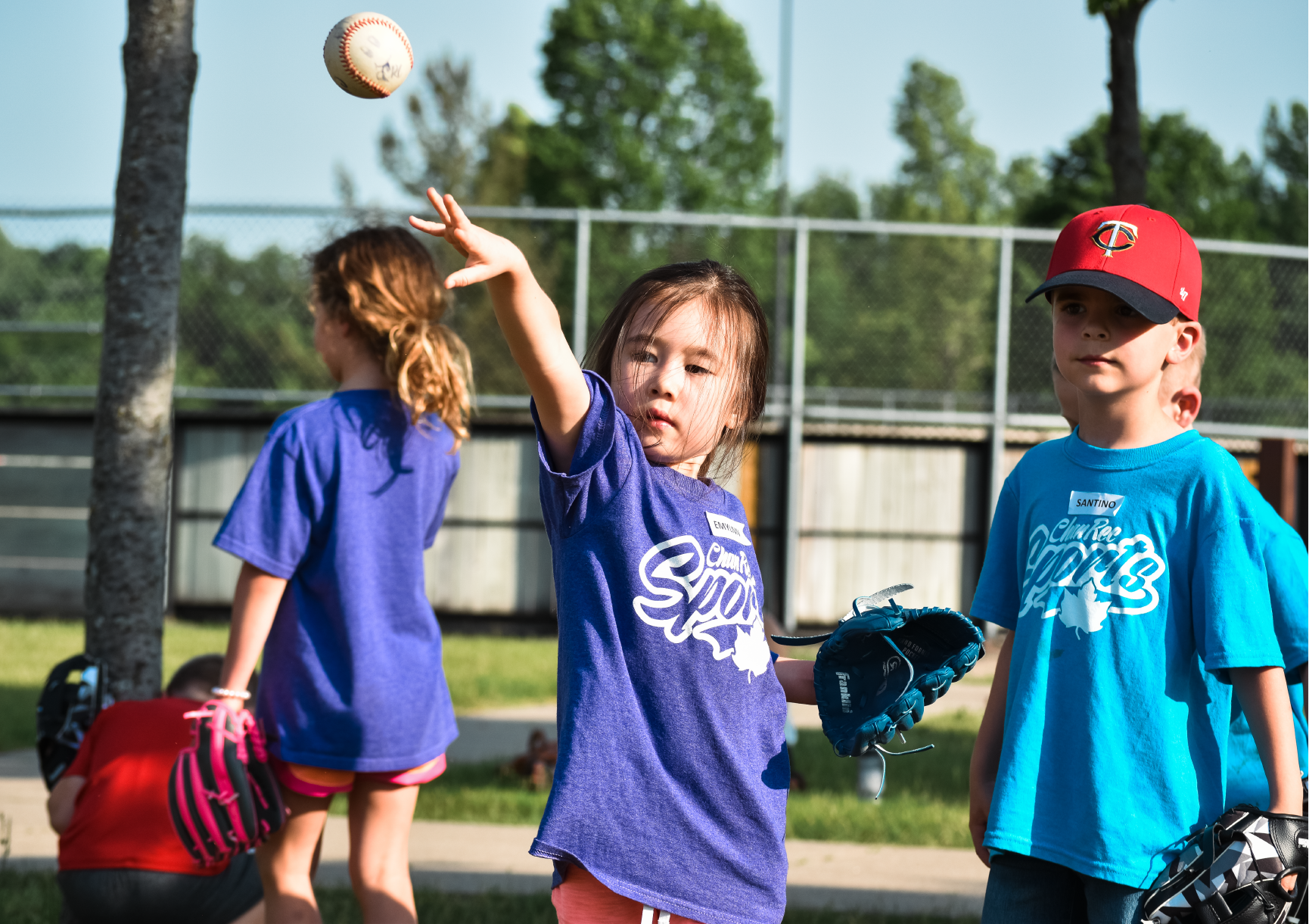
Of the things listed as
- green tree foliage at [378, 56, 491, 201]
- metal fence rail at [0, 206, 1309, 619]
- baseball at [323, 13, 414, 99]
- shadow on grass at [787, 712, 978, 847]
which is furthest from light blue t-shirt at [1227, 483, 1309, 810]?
green tree foliage at [378, 56, 491, 201]

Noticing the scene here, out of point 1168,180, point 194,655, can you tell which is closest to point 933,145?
point 1168,180

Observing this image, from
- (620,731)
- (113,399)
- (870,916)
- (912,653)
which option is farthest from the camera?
(870,916)

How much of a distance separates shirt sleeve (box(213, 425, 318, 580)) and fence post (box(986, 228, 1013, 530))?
948cm

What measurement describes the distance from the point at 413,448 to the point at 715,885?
4.90 feet

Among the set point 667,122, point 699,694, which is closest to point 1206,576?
point 699,694

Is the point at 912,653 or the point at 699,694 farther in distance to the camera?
the point at 912,653

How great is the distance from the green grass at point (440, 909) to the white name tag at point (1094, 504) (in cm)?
223

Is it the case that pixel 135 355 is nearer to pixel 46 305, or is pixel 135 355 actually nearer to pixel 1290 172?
pixel 46 305

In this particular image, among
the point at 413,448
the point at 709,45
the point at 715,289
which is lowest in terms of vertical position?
the point at 413,448

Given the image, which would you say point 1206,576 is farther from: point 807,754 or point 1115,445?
point 807,754

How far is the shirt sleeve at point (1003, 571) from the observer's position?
8.26 feet

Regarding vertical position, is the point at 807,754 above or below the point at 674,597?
below

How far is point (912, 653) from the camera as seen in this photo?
7.50 feet

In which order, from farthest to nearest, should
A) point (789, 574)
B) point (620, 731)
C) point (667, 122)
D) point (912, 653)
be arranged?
point (667, 122) → point (789, 574) → point (912, 653) → point (620, 731)
